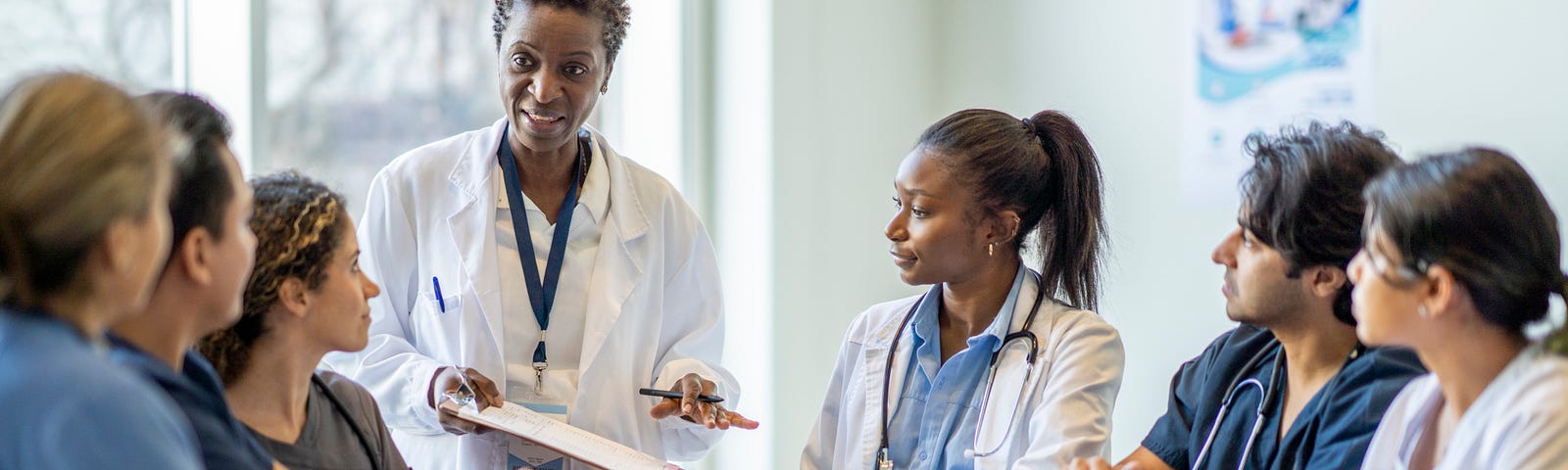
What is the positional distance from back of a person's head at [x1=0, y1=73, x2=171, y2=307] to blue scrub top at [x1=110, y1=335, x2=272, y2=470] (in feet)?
1.00

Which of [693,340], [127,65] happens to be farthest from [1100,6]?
[127,65]

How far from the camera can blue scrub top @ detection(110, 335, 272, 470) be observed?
1416 mm

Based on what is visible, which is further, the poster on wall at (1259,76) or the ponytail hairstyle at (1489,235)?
the poster on wall at (1259,76)

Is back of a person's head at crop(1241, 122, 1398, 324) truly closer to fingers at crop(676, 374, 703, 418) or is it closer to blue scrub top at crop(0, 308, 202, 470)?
fingers at crop(676, 374, 703, 418)

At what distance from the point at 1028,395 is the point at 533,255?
3.04 ft

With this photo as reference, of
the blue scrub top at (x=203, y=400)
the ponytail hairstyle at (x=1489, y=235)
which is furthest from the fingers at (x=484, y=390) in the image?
the ponytail hairstyle at (x=1489, y=235)

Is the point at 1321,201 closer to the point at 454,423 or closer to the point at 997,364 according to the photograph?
the point at 997,364

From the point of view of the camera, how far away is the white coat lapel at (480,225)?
2.36 metres

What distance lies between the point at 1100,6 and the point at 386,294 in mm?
2138

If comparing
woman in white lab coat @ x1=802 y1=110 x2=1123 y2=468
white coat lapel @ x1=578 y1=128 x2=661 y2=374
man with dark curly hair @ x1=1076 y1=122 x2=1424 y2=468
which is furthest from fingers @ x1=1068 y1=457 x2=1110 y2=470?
white coat lapel @ x1=578 y1=128 x2=661 y2=374

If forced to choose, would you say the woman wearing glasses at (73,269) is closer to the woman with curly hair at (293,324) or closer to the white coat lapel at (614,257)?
the woman with curly hair at (293,324)

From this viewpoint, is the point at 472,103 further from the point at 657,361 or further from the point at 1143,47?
the point at 1143,47

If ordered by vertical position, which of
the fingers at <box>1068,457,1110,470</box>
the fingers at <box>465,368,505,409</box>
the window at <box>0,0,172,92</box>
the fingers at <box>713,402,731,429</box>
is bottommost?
the fingers at <box>713,402,731,429</box>

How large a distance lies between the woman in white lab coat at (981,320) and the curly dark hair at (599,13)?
0.62m
